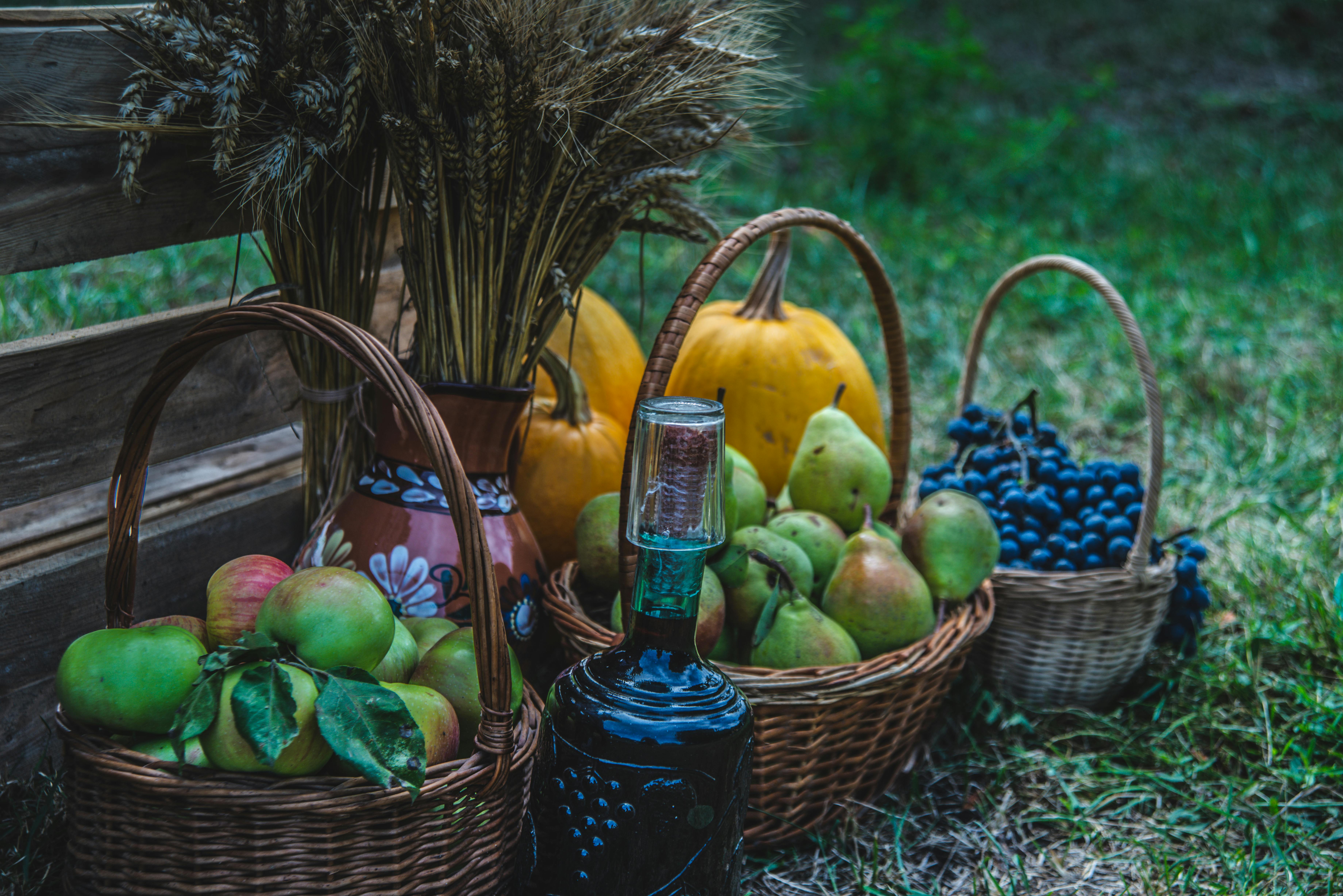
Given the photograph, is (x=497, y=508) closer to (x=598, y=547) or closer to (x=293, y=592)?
(x=598, y=547)

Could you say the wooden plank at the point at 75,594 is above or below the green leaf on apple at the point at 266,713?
below

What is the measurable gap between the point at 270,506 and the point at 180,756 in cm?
93

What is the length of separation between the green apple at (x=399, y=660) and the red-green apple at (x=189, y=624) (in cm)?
20

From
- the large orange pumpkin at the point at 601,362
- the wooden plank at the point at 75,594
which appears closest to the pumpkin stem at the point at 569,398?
the large orange pumpkin at the point at 601,362

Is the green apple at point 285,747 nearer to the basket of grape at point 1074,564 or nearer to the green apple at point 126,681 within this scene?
the green apple at point 126,681

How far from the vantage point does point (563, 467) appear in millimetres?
1893

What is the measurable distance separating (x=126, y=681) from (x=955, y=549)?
3.96ft

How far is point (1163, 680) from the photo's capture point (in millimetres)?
1941

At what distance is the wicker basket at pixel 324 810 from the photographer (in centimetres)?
95

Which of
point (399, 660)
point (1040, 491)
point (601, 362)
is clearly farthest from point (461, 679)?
point (1040, 491)

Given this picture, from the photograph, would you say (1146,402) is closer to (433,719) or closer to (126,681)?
(433,719)

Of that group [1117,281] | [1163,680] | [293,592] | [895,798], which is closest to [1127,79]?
[1117,281]

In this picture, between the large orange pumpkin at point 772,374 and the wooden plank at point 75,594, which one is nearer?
the wooden plank at point 75,594

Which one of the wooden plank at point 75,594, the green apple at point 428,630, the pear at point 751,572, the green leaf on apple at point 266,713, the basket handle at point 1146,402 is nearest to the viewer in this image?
the green leaf on apple at point 266,713
